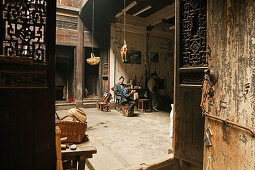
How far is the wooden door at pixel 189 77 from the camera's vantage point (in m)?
2.42

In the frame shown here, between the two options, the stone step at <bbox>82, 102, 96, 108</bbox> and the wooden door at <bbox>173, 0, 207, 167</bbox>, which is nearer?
the wooden door at <bbox>173, 0, 207, 167</bbox>

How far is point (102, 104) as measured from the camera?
834 cm

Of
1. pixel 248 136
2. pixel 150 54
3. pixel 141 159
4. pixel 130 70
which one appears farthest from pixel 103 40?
pixel 248 136

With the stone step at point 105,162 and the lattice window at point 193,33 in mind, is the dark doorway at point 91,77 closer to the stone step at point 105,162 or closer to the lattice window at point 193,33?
the stone step at point 105,162

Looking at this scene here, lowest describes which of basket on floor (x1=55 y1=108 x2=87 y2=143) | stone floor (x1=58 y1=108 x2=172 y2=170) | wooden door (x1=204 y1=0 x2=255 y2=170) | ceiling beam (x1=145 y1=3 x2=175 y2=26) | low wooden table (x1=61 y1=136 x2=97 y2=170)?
stone floor (x1=58 y1=108 x2=172 y2=170)

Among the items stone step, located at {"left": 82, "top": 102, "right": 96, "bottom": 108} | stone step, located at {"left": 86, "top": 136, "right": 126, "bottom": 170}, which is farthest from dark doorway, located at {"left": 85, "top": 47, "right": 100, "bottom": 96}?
stone step, located at {"left": 86, "top": 136, "right": 126, "bottom": 170}

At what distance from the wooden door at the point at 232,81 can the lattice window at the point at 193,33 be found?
0.71 metres

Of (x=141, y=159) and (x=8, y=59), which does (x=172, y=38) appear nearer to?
(x=141, y=159)

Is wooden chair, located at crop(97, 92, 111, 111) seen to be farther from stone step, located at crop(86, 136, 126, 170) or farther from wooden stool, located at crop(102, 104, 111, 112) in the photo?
→ stone step, located at crop(86, 136, 126, 170)

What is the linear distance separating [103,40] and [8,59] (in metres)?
8.23

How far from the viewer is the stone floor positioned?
124 inches

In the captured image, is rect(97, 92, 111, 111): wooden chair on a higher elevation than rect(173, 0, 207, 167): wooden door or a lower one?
lower

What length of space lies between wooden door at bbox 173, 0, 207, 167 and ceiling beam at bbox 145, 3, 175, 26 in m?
6.77

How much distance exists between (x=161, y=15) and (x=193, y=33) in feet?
25.1
